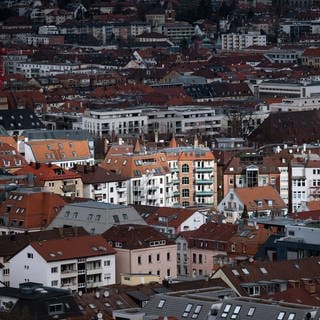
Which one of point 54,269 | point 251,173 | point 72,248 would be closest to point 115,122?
point 251,173

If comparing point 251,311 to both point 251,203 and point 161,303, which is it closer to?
point 161,303

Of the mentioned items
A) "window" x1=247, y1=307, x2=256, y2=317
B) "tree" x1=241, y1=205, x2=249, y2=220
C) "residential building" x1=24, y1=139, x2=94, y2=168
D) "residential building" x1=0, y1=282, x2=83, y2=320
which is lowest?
"residential building" x1=24, y1=139, x2=94, y2=168

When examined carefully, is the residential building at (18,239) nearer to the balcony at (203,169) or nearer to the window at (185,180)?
the window at (185,180)

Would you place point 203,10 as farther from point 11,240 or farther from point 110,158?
point 11,240

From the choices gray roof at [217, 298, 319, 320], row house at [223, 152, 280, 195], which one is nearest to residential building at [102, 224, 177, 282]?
gray roof at [217, 298, 319, 320]

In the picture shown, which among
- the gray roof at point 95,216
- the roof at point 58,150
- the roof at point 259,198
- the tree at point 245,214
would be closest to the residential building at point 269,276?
the gray roof at point 95,216

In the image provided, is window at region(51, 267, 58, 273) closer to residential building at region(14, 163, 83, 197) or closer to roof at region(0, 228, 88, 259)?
roof at region(0, 228, 88, 259)
